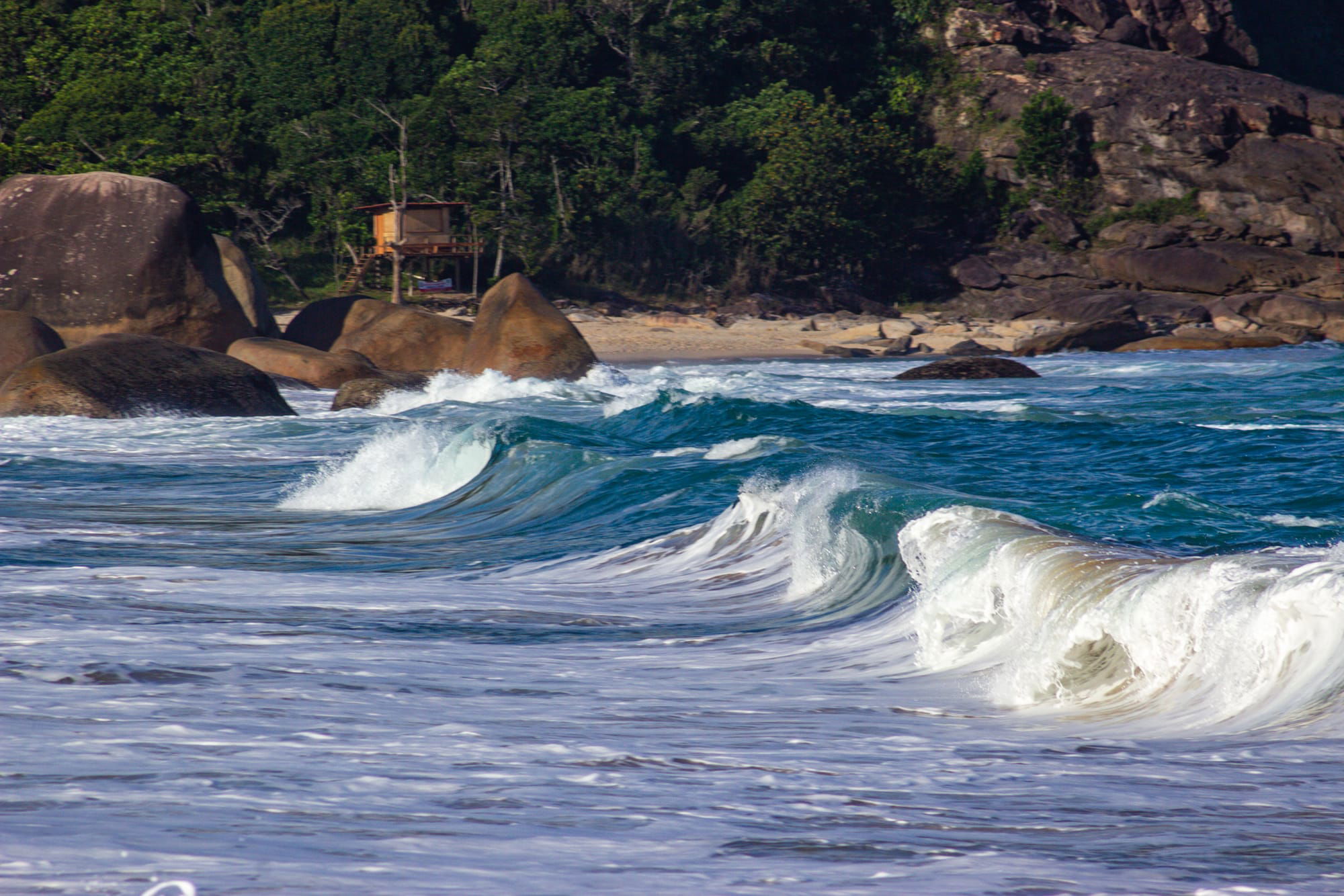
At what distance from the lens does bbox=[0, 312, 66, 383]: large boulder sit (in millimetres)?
17625

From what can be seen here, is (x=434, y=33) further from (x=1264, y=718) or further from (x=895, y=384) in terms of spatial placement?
(x=1264, y=718)

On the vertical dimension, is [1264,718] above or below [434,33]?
below

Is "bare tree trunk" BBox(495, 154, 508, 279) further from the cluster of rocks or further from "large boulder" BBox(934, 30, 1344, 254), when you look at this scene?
the cluster of rocks

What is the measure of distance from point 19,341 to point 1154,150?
4300 centimetres

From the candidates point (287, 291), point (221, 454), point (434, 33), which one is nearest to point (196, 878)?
point (221, 454)

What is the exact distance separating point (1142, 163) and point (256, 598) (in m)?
50.0

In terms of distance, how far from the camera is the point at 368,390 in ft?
61.0

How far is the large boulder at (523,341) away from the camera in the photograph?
21.3 m

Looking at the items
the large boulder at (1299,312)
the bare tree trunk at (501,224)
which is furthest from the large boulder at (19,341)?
the large boulder at (1299,312)

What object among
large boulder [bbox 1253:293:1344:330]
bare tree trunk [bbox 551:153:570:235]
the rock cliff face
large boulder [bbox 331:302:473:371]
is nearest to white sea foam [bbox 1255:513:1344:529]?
large boulder [bbox 331:302:473:371]

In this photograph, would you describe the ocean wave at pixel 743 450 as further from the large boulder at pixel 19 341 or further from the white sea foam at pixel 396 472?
the large boulder at pixel 19 341

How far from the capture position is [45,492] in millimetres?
10109

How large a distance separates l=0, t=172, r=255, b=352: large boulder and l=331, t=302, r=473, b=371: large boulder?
236 centimetres

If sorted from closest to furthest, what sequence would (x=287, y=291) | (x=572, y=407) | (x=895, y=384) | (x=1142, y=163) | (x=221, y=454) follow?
(x=221, y=454) → (x=572, y=407) → (x=895, y=384) → (x=287, y=291) → (x=1142, y=163)
